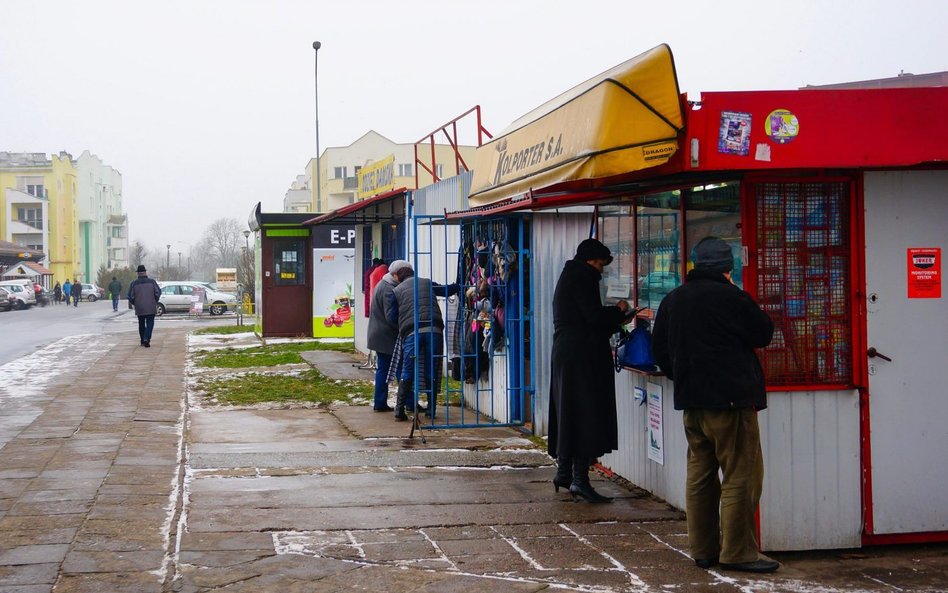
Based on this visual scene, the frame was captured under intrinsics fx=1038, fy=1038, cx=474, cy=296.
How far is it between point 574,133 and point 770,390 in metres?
1.89

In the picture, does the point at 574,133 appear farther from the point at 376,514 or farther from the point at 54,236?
the point at 54,236

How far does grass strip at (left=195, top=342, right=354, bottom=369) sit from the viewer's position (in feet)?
61.0

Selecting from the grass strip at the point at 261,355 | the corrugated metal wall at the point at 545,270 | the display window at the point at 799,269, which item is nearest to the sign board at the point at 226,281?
the grass strip at the point at 261,355

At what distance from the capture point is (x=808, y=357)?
20.2 ft

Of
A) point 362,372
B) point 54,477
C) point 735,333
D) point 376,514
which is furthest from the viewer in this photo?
point 362,372

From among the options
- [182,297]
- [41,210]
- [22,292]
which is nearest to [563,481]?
[182,297]

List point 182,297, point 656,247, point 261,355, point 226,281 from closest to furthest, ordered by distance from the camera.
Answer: point 656,247 → point 261,355 → point 182,297 → point 226,281

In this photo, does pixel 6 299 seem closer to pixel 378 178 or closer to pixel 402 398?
pixel 378 178

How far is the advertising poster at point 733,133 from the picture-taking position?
221 inches

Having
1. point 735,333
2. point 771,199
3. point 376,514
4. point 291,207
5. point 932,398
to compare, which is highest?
point 291,207

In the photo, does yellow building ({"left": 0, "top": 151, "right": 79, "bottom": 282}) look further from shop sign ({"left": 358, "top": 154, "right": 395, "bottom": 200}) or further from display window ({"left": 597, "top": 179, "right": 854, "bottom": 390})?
display window ({"left": 597, "top": 179, "right": 854, "bottom": 390})

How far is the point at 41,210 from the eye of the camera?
95750mm

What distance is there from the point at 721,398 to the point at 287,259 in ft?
65.1

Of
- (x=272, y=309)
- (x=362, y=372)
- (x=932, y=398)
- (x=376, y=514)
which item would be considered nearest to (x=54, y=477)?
(x=376, y=514)
